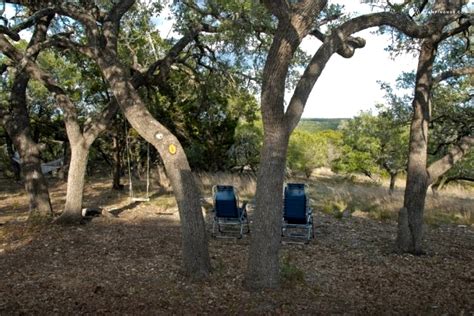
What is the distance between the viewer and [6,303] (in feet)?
14.9

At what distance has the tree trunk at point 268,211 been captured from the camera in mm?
4797

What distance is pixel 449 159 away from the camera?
21.8 ft

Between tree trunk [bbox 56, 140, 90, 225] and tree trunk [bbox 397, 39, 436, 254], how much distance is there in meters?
6.05

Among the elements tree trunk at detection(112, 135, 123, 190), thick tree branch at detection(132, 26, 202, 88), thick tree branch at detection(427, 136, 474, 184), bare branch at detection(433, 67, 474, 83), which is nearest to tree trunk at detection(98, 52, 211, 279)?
thick tree branch at detection(132, 26, 202, 88)

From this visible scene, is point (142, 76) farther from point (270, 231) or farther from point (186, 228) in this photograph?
point (270, 231)

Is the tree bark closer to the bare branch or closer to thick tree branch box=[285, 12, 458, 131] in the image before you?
thick tree branch box=[285, 12, 458, 131]

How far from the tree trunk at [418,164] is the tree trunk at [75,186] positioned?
19.8 ft

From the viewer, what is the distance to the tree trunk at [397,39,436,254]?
21.9 feet

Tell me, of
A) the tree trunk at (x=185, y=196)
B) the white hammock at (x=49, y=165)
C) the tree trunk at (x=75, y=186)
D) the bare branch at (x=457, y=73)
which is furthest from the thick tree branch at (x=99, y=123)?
the white hammock at (x=49, y=165)

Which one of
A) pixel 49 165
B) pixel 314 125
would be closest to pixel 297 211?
pixel 49 165

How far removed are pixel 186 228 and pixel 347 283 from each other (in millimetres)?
2182

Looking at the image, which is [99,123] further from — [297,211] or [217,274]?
[217,274]

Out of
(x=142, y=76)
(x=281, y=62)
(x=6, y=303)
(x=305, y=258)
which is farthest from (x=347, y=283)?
(x=142, y=76)

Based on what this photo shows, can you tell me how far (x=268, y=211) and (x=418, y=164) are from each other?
10.3ft
